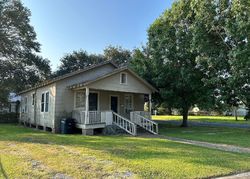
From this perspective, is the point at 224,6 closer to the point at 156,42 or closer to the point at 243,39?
the point at 243,39

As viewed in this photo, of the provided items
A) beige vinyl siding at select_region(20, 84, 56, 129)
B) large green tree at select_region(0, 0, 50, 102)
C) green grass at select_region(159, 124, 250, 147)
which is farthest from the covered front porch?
large green tree at select_region(0, 0, 50, 102)

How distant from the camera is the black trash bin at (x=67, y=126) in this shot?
57.6ft

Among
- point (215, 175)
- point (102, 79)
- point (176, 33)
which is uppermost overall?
point (176, 33)

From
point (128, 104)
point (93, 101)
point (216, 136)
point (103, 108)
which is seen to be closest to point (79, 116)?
point (93, 101)

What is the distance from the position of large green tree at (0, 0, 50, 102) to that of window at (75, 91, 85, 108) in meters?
17.3

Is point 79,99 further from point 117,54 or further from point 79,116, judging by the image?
point 117,54

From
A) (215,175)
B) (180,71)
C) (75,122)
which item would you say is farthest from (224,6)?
(215,175)

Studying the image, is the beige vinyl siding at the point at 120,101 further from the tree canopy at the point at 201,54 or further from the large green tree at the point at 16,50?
the large green tree at the point at 16,50

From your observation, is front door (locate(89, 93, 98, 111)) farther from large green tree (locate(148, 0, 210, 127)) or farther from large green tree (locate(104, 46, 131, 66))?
large green tree (locate(104, 46, 131, 66))

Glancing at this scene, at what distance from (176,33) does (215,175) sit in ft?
61.7

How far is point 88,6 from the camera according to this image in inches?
810

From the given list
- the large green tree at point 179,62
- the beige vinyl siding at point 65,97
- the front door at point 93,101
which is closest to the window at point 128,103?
the front door at point 93,101

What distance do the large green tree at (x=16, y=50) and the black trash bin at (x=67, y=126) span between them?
60.5 feet

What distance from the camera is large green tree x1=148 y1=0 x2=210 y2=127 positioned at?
23.2m
